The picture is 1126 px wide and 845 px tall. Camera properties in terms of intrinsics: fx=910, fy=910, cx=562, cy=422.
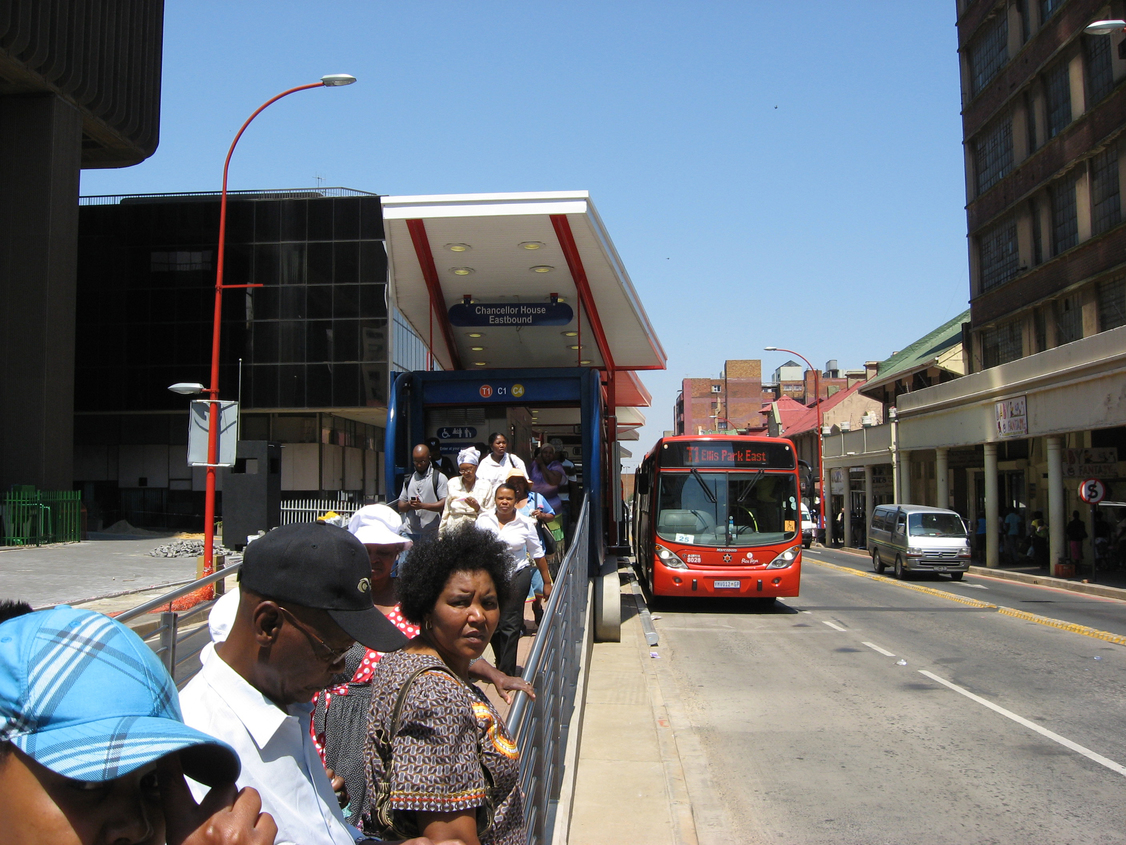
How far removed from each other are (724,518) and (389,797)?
14.5 metres

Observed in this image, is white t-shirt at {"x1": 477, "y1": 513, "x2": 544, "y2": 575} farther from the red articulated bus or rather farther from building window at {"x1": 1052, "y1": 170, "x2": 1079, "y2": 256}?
building window at {"x1": 1052, "y1": 170, "x2": 1079, "y2": 256}

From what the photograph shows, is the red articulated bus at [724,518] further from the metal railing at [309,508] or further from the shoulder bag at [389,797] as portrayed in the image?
the metal railing at [309,508]

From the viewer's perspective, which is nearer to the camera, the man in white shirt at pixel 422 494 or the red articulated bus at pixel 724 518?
the man in white shirt at pixel 422 494

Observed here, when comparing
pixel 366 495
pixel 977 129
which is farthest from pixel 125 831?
pixel 366 495

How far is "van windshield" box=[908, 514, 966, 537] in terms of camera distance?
25.6m

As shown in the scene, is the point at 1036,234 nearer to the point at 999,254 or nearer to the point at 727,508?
the point at 999,254

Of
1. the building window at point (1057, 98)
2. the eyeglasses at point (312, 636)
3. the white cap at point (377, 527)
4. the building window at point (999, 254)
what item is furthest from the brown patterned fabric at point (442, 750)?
the building window at point (999, 254)

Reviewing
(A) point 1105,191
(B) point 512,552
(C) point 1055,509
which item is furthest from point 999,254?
(B) point 512,552

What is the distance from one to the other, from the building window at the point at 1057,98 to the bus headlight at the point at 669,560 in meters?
Result: 21.6

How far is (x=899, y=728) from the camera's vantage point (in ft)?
27.0

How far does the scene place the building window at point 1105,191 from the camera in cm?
2552

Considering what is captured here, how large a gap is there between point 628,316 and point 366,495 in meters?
33.2

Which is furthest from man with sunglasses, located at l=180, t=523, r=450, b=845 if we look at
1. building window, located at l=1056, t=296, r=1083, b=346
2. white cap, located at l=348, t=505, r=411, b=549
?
building window, located at l=1056, t=296, r=1083, b=346

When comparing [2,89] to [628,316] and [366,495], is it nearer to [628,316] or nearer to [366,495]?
[366,495]
